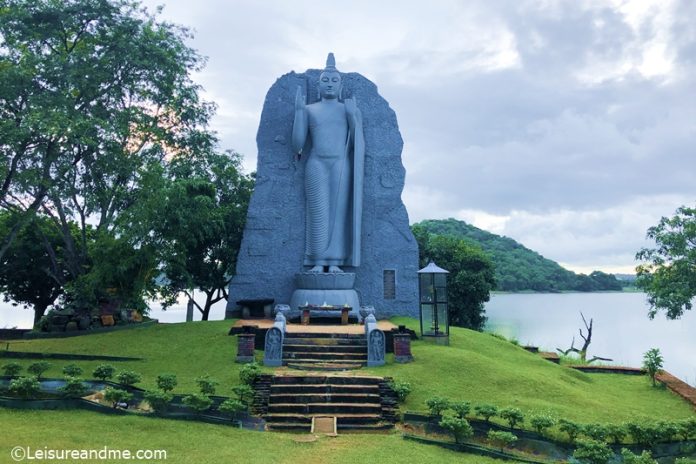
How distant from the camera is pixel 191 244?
18.3 meters

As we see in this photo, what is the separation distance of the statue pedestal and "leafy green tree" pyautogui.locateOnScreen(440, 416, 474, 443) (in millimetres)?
7336

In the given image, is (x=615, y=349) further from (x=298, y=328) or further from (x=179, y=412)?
(x=179, y=412)

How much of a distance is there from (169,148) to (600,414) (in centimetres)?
1370

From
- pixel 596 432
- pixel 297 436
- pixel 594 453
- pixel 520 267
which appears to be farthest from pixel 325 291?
pixel 520 267

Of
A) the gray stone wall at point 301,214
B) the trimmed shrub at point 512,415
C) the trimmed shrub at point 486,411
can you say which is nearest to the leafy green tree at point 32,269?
the gray stone wall at point 301,214

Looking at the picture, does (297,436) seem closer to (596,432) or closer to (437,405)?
(437,405)

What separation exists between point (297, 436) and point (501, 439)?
8.79ft

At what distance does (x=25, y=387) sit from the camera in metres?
7.75

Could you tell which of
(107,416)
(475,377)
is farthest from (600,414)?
(107,416)

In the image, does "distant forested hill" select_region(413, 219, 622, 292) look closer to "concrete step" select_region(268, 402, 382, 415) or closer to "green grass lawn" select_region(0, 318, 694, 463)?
"green grass lawn" select_region(0, 318, 694, 463)

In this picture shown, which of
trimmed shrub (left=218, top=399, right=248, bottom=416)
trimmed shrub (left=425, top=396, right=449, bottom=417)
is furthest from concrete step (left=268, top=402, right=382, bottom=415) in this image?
trimmed shrub (left=425, top=396, right=449, bottom=417)

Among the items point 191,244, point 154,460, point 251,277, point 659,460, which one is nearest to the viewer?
point 154,460

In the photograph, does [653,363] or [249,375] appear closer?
[249,375]

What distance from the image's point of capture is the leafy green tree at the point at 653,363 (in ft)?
39.9
